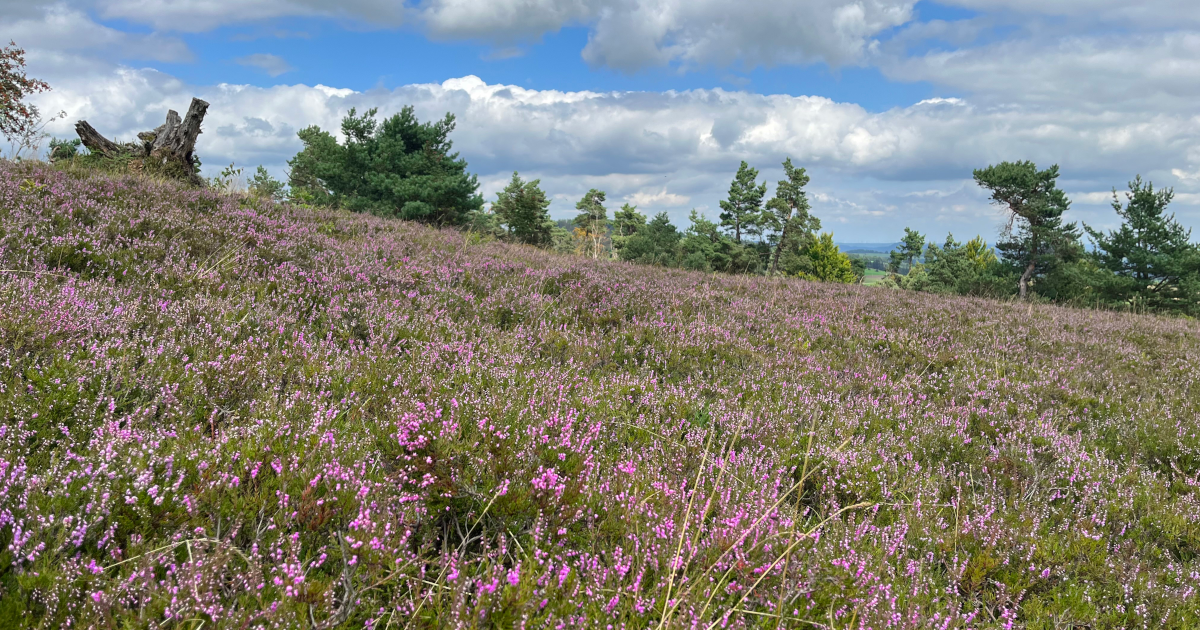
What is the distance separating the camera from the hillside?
1.83 metres

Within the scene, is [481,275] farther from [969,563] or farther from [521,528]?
[969,563]

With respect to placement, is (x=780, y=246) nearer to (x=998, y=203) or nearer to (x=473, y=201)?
(x=998, y=203)

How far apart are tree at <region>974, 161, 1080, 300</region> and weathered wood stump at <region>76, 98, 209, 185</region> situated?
43.6 m

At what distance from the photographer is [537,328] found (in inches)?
215

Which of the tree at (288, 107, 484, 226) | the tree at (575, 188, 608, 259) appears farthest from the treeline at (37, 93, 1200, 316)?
the tree at (575, 188, 608, 259)

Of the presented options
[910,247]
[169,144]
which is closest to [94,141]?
[169,144]

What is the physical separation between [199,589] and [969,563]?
3.13 metres

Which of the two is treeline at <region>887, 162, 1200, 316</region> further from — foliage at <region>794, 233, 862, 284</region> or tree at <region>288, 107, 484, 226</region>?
foliage at <region>794, 233, 862, 284</region>

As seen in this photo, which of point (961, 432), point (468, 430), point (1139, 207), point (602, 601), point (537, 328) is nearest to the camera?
point (602, 601)

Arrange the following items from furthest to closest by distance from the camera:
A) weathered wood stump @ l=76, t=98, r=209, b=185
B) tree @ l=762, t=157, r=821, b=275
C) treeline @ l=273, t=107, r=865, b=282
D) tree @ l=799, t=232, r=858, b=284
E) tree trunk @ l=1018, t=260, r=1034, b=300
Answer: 1. tree @ l=799, t=232, r=858, b=284
2. tree @ l=762, t=157, r=821, b=275
3. tree trunk @ l=1018, t=260, r=1034, b=300
4. treeline @ l=273, t=107, r=865, b=282
5. weathered wood stump @ l=76, t=98, r=209, b=185

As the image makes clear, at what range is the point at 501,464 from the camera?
254cm

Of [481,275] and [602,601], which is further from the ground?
[481,275]

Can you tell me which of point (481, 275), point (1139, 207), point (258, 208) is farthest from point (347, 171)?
point (1139, 207)

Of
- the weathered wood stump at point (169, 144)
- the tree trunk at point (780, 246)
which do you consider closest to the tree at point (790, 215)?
the tree trunk at point (780, 246)
